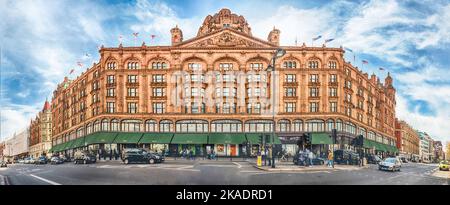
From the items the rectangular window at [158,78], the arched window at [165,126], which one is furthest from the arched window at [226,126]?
the rectangular window at [158,78]

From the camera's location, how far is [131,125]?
30.8 feet

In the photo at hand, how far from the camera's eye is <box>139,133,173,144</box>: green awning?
944cm

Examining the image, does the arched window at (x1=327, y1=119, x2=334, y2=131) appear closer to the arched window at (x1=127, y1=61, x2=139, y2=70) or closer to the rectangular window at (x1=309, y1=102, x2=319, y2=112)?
the rectangular window at (x1=309, y1=102, x2=319, y2=112)

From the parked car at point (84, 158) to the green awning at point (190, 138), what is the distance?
222cm

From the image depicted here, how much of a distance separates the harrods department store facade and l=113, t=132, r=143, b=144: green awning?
0.03 meters

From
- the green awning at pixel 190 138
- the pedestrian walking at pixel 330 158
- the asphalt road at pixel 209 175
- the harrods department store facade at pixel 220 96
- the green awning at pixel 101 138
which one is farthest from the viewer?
the green awning at pixel 190 138

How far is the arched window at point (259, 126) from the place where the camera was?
904 cm

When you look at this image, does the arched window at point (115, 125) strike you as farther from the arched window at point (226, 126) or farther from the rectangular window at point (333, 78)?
the rectangular window at point (333, 78)

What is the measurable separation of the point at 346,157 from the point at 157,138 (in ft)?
16.7

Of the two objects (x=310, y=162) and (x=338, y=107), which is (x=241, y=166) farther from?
(x=338, y=107)

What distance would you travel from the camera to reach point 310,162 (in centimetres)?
866

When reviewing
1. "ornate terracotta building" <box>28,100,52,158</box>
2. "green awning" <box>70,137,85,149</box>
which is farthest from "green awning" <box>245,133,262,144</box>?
"ornate terracotta building" <box>28,100,52,158</box>
